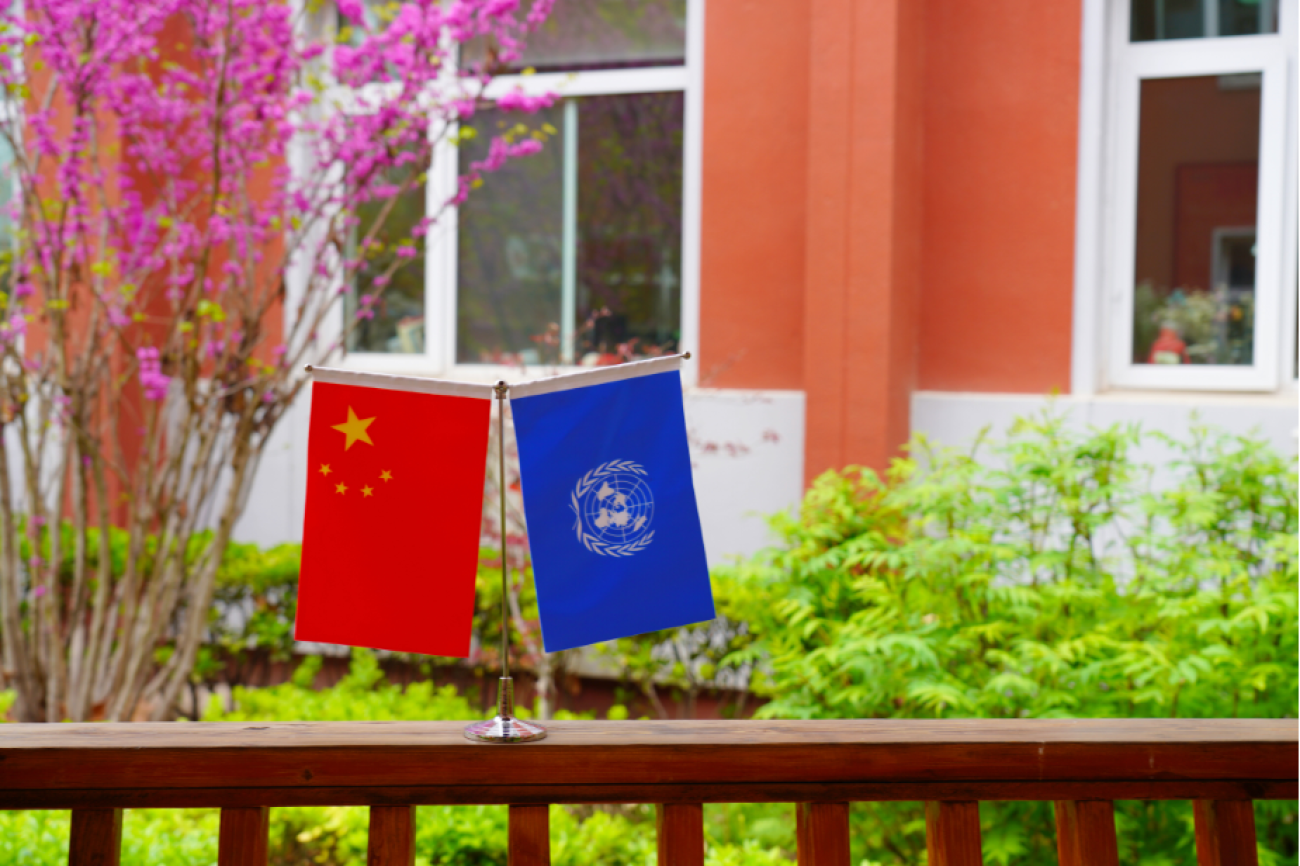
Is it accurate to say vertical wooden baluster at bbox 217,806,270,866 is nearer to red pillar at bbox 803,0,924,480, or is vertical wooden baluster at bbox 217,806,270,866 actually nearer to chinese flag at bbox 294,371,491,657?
chinese flag at bbox 294,371,491,657

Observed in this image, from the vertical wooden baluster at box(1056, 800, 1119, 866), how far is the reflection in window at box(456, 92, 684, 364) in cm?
402

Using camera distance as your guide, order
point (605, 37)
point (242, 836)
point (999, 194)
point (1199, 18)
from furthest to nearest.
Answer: point (605, 37) → point (999, 194) → point (1199, 18) → point (242, 836)

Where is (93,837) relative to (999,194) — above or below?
below

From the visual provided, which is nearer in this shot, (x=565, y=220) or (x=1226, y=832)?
(x=1226, y=832)

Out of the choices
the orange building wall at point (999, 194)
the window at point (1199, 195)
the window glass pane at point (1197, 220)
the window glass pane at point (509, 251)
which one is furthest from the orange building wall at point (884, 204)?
the window glass pane at point (509, 251)

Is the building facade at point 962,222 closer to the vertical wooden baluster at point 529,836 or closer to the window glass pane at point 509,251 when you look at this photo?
the window glass pane at point 509,251

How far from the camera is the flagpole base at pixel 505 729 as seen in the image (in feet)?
5.03

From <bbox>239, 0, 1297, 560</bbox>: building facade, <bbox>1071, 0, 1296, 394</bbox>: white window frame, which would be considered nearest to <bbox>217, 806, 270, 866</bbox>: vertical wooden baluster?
<bbox>239, 0, 1297, 560</bbox>: building facade

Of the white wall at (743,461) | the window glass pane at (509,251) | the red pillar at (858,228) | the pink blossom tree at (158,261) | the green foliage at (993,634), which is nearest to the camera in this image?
the green foliage at (993,634)

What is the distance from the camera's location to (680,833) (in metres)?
1.53

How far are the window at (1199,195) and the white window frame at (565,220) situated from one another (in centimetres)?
196

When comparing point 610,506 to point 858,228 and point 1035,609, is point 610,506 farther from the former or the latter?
point 858,228

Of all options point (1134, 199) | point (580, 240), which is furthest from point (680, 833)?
point (580, 240)

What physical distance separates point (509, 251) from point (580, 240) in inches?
16.7
